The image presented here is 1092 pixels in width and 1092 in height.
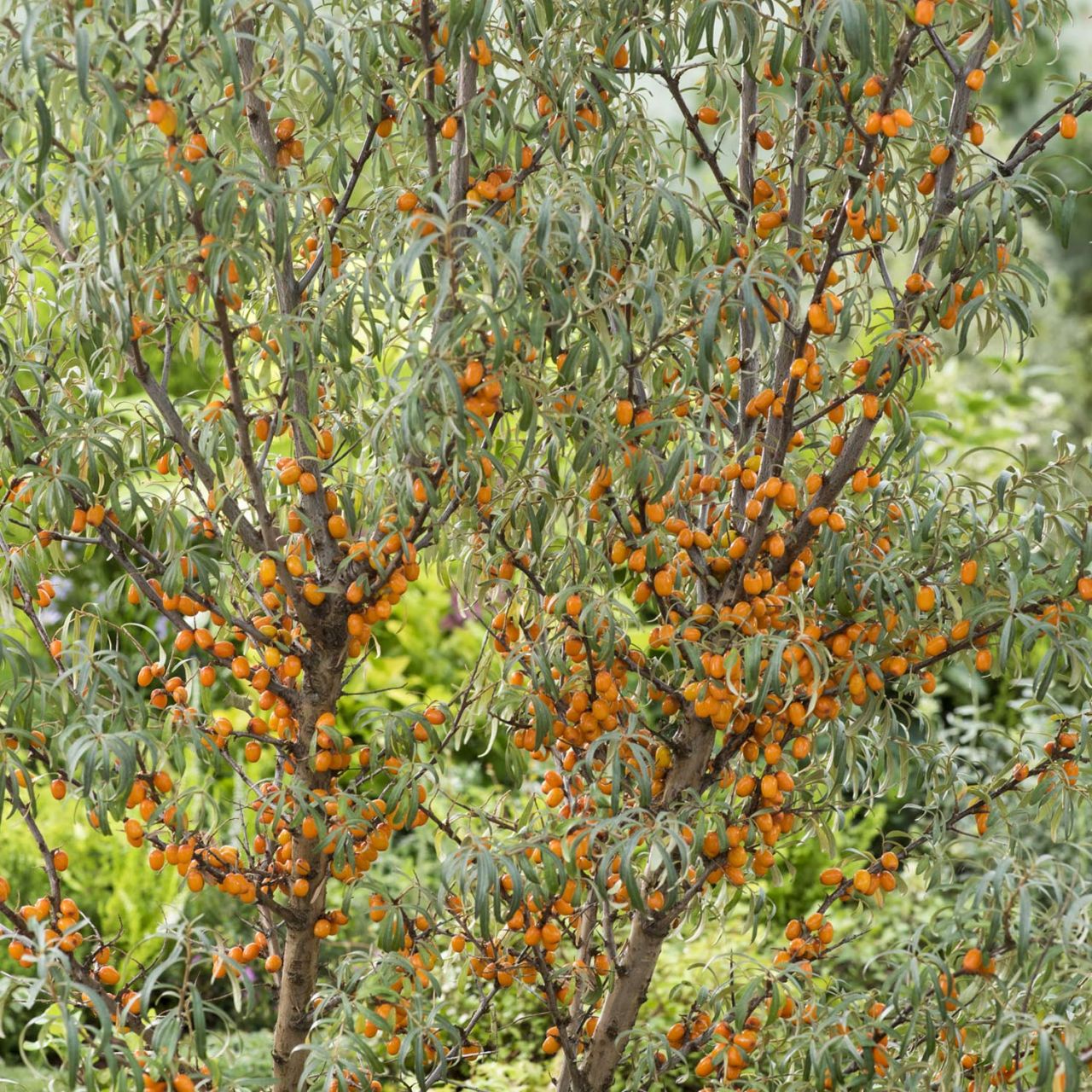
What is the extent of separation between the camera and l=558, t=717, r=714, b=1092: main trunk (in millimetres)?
2154

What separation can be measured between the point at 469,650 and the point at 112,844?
1613 millimetres

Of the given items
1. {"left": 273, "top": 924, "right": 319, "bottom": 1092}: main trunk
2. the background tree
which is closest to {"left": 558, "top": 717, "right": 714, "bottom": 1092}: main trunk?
the background tree

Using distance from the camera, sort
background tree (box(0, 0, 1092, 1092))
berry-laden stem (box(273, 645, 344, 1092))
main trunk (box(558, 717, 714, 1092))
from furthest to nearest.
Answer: main trunk (box(558, 717, 714, 1092))
berry-laden stem (box(273, 645, 344, 1092))
background tree (box(0, 0, 1092, 1092))

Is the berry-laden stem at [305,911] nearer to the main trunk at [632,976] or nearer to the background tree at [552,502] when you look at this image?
the background tree at [552,502]

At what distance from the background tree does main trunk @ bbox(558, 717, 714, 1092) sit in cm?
1

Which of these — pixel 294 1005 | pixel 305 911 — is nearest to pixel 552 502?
pixel 305 911

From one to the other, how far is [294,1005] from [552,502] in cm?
93

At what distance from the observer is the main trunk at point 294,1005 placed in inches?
83.0

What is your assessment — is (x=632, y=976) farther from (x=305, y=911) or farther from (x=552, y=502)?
(x=552, y=502)

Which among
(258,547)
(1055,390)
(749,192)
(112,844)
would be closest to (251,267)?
(258,547)

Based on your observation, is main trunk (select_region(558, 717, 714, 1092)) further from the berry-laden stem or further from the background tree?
the berry-laden stem

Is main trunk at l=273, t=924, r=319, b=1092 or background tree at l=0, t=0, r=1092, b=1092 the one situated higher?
background tree at l=0, t=0, r=1092, b=1092

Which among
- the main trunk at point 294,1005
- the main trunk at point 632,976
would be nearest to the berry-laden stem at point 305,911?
the main trunk at point 294,1005

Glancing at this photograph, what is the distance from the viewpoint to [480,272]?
1.71 metres
